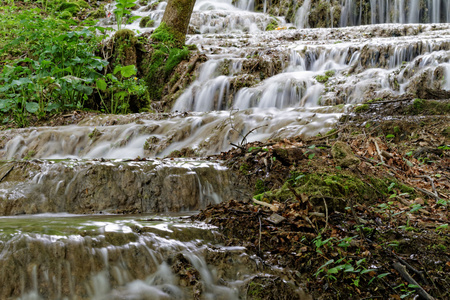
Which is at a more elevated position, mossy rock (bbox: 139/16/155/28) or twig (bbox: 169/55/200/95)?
mossy rock (bbox: 139/16/155/28)

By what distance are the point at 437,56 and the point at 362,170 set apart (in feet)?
20.8

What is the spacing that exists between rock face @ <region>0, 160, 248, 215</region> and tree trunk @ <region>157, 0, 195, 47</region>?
7.87 metres

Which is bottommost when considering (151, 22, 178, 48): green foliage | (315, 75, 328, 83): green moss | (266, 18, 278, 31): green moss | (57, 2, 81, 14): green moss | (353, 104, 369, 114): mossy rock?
(353, 104, 369, 114): mossy rock

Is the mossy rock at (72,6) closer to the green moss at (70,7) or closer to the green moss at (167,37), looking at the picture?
the green moss at (70,7)

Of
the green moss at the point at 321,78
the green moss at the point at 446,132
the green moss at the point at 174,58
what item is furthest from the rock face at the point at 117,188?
the green moss at the point at 174,58

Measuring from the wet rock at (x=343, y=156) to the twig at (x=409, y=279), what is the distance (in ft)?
4.91

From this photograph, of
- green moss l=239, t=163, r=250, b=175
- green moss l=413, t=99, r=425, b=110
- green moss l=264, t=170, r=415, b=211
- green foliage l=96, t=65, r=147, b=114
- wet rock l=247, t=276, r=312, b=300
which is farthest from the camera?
green foliage l=96, t=65, r=147, b=114

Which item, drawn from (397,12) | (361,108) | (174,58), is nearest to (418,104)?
(361,108)

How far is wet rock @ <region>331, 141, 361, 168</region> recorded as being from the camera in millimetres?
3721

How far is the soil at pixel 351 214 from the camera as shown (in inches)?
92.9

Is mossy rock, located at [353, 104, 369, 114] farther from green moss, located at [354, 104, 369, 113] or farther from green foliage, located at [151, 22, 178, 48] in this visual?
green foliage, located at [151, 22, 178, 48]

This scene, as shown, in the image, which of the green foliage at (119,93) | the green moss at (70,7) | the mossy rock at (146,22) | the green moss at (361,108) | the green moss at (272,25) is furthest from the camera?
the green moss at (70,7)

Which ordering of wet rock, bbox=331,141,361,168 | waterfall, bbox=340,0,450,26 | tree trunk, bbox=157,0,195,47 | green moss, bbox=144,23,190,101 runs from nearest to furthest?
wet rock, bbox=331,141,361,168
green moss, bbox=144,23,190,101
tree trunk, bbox=157,0,195,47
waterfall, bbox=340,0,450,26

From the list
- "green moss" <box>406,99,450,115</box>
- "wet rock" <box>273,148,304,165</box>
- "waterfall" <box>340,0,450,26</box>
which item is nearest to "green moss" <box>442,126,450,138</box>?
"green moss" <box>406,99,450,115</box>
